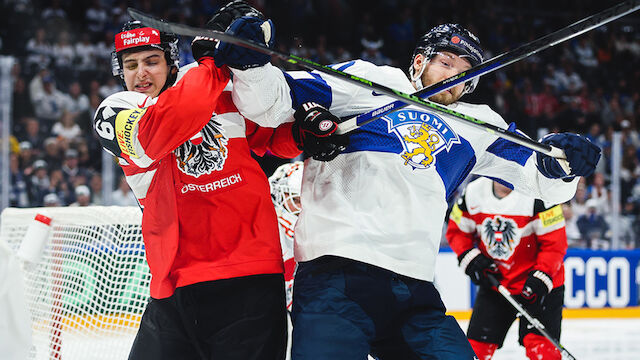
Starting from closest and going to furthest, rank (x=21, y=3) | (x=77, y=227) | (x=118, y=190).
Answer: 1. (x=77, y=227)
2. (x=118, y=190)
3. (x=21, y=3)

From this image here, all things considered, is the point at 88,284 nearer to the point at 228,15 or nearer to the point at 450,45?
the point at 228,15

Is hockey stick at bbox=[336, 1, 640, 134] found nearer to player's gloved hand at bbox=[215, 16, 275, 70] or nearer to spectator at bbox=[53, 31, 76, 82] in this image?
player's gloved hand at bbox=[215, 16, 275, 70]

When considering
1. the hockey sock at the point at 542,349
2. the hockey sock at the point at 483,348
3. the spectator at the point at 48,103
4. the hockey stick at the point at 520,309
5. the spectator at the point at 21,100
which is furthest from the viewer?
the spectator at the point at 48,103

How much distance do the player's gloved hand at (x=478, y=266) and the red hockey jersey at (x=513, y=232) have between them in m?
0.05

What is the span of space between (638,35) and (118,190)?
970cm

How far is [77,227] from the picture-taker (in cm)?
342

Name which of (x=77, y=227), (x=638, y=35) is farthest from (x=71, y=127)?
(x=638, y=35)

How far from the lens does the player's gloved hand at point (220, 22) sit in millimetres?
2143

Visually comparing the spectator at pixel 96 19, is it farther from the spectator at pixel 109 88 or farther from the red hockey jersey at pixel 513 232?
the red hockey jersey at pixel 513 232

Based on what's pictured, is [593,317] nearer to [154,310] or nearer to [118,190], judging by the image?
[118,190]

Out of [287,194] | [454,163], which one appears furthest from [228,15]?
[287,194]

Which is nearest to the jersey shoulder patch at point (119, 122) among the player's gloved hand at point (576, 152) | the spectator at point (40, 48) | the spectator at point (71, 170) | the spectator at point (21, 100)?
the player's gloved hand at point (576, 152)

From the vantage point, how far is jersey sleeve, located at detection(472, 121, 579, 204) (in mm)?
2385

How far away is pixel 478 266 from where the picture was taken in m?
4.41
